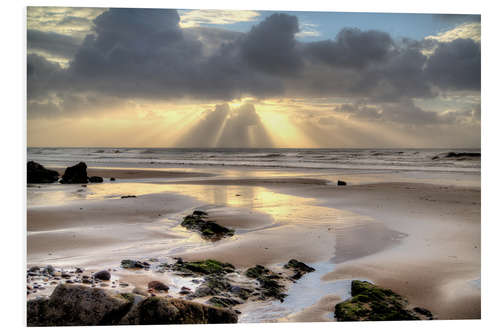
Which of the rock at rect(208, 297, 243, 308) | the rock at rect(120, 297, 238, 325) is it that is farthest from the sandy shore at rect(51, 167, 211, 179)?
the rock at rect(120, 297, 238, 325)

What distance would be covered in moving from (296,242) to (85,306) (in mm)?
3362

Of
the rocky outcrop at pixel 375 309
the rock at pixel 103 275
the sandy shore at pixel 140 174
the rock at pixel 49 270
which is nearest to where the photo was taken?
the rocky outcrop at pixel 375 309

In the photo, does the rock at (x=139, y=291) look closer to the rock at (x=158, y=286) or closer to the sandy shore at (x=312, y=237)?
the rock at (x=158, y=286)

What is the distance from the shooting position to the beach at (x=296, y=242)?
14.1 feet

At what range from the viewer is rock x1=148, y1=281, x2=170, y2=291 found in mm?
4105

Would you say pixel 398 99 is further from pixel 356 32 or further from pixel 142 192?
pixel 142 192

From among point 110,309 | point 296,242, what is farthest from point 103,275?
point 296,242

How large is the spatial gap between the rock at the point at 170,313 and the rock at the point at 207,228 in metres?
2.47

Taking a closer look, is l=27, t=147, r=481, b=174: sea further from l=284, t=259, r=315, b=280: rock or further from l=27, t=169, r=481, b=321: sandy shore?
l=284, t=259, r=315, b=280: rock

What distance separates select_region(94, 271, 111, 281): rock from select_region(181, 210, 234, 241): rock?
2119 mm

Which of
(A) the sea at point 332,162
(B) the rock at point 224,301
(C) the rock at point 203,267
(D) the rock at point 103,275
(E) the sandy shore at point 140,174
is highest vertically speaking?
(A) the sea at point 332,162

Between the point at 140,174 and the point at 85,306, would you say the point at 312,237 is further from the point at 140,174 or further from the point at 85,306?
the point at 140,174

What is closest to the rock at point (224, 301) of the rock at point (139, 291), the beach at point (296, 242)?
the beach at point (296, 242)

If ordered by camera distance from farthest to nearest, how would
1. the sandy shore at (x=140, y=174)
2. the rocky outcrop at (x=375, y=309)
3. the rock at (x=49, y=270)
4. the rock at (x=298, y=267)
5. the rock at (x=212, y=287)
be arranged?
1. the sandy shore at (x=140, y=174)
2. the rock at (x=298, y=267)
3. the rock at (x=49, y=270)
4. the rock at (x=212, y=287)
5. the rocky outcrop at (x=375, y=309)
